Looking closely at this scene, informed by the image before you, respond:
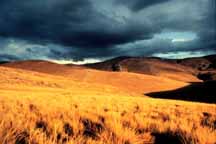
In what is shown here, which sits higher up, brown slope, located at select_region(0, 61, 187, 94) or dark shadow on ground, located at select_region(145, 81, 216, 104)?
brown slope, located at select_region(0, 61, 187, 94)

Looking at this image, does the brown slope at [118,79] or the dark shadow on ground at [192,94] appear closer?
the dark shadow on ground at [192,94]

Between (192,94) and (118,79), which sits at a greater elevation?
(118,79)

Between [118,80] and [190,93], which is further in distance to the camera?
→ [118,80]

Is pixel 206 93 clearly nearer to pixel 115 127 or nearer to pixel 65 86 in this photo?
pixel 65 86

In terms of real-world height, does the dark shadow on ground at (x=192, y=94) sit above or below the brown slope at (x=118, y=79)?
below

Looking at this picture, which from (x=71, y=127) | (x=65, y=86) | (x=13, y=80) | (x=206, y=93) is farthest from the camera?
(x=206, y=93)

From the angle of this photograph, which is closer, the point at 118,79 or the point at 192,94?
the point at 192,94

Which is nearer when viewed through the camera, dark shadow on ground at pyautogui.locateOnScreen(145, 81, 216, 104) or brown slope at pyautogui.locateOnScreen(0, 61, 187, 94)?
dark shadow on ground at pyautogui.locateOnScreen(145, 81, 216, 104)

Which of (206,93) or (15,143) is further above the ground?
(15,143)

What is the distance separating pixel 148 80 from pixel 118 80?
40.9ft

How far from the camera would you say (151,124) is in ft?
21.1

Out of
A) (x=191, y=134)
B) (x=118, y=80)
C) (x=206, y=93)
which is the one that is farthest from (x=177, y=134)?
(x=118, y=80)

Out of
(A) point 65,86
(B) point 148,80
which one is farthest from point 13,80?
(B) point 148,80

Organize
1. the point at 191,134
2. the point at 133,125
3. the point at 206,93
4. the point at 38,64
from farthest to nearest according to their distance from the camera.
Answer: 1. the point at 38,64
2. the point at 206,93
3. the point at 133,125
4. the point at 191,134
